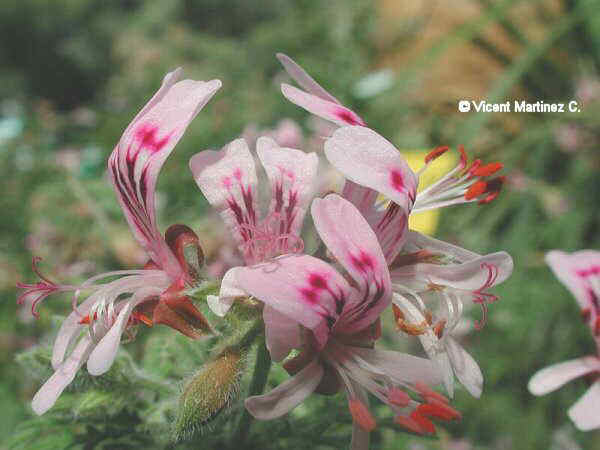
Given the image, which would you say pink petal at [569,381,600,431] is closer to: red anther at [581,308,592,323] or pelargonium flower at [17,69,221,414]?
red anther at [581,308,592,323]

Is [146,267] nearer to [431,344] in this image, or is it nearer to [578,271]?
[431,344]

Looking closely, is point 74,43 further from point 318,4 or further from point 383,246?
point 383,246

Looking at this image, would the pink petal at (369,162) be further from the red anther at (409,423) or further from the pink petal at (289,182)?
the red anther at (409,423)

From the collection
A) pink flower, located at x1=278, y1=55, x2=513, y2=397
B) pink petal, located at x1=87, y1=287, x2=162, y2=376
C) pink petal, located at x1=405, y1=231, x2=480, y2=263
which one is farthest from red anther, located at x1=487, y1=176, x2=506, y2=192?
pink petal, located at x1=87, y1=287, x2=162, y2=376

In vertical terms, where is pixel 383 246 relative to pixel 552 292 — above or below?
above

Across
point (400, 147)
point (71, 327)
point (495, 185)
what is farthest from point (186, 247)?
point (400, 147)

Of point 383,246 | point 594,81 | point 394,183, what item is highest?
point 394,183

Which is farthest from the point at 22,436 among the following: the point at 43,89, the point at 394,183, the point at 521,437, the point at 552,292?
the point at 43,89
